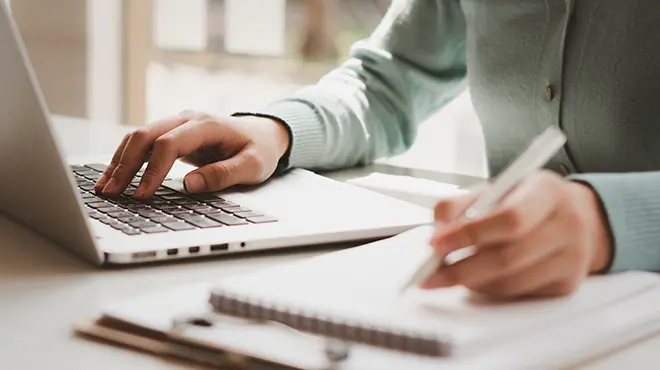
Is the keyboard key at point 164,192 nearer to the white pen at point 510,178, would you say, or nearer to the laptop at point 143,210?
the laptop at point 143,210

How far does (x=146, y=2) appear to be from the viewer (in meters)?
2.25

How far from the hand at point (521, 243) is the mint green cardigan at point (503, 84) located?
46 cm

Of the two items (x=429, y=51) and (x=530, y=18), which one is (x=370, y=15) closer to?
(x=429, y=51)

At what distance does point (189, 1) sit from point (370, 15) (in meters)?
0.66

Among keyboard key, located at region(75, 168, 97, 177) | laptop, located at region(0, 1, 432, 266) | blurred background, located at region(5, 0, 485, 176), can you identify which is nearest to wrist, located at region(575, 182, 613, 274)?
laptop, located at region(0, 1, 432, 266)

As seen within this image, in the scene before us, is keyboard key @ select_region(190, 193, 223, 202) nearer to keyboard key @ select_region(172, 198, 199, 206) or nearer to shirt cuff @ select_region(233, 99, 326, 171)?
keyboard key @ select_region(172, 198, 199, 206)

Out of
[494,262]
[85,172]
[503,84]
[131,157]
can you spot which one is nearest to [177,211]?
[131,157]

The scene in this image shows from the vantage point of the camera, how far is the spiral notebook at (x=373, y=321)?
400mm

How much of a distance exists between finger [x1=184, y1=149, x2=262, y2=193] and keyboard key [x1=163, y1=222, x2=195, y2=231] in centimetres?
12

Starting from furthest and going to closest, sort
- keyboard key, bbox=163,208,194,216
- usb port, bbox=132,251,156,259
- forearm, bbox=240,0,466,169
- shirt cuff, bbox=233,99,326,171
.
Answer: forearm, bbox=240,0,466,169
shirt cuff, bbox=233,99,326,171
keyboard key, bbox=163,208,194,216
usb port, bbox=132,251,156,259

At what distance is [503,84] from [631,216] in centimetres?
54

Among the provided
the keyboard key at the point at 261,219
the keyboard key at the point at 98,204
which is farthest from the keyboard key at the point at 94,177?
the keyboard key at the point at 261,219

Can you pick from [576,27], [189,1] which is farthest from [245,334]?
[189,1]

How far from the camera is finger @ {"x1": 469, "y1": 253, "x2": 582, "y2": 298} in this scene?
480 mm
